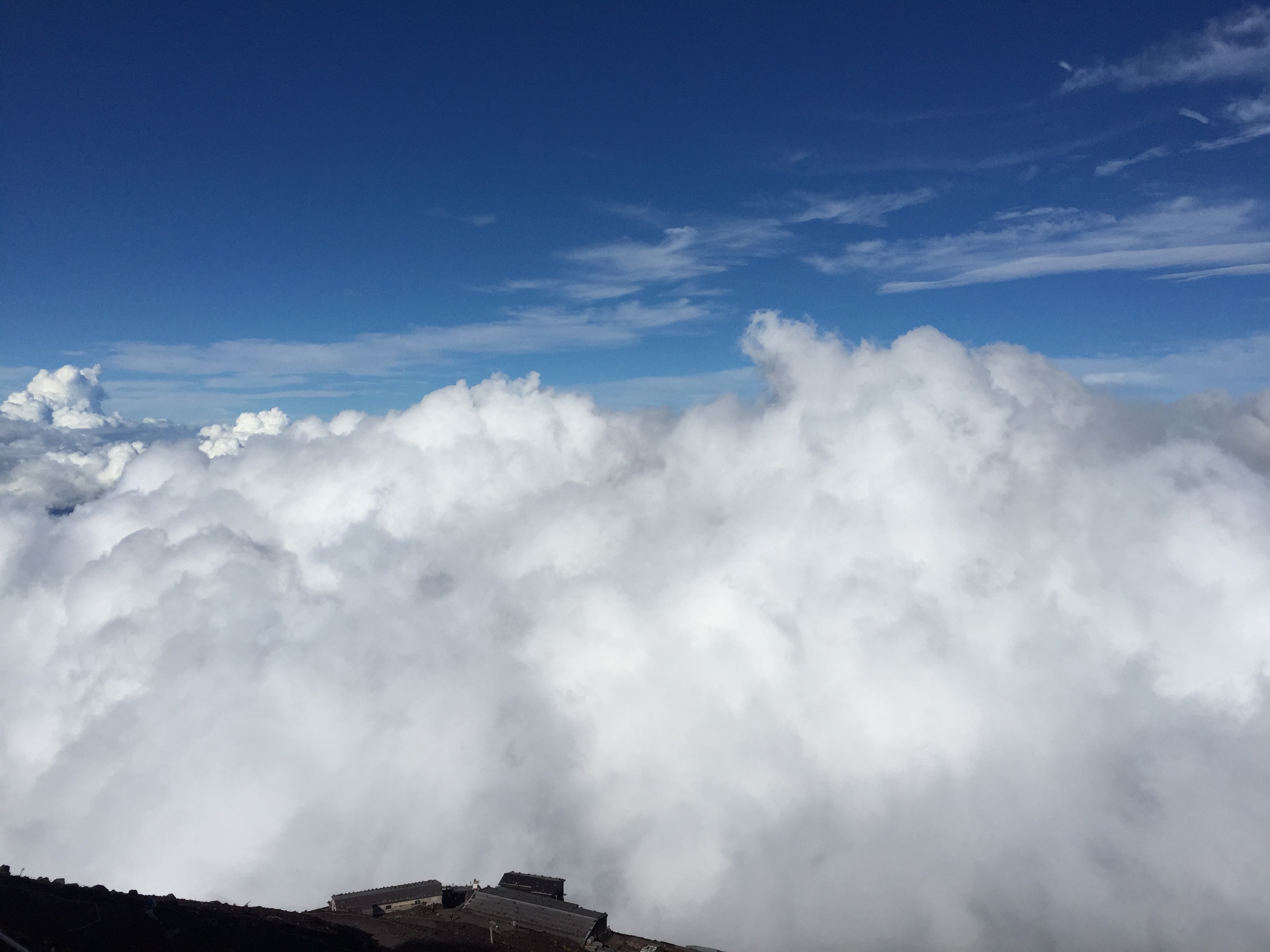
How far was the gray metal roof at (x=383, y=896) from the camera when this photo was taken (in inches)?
3511

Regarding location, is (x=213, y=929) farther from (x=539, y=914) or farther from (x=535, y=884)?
(x=535, y=884)

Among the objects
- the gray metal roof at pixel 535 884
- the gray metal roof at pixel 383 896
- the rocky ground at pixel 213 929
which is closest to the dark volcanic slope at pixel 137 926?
the rocky ground at pixel 213 929

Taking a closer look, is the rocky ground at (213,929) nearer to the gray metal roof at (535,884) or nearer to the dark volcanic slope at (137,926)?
the dark volcanic slope at (137,926)

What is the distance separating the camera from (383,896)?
300ft

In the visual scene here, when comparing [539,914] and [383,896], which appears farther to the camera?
[383,896]

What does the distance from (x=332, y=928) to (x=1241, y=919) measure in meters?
244

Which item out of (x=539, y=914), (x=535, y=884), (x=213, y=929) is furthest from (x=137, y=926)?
(x=535, y=884)

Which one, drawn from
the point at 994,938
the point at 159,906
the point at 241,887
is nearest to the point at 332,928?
the point at 159,906

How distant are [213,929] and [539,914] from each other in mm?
40840

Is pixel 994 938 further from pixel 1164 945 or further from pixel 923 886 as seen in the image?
pixel 1164 945

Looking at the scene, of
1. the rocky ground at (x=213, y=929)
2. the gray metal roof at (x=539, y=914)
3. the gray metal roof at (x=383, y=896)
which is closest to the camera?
the rocky ground at (x=213, y=929)

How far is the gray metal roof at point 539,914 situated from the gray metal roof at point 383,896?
593 centimetres

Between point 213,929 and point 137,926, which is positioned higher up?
point 137,926

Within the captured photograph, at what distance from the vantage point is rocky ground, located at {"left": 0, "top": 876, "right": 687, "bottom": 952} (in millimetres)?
48812
